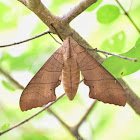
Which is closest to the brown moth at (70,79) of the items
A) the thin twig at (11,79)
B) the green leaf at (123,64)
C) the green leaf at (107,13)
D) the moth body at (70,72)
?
the moth body at (70,72)

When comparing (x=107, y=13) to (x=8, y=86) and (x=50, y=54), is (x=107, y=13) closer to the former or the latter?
(x=50, y=54)

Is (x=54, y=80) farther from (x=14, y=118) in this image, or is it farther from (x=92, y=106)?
(x=14, y=118)

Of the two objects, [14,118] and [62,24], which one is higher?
[62,24]

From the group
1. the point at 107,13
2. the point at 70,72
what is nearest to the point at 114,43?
the point at 107,13

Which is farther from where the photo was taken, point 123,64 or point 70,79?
point 70,79

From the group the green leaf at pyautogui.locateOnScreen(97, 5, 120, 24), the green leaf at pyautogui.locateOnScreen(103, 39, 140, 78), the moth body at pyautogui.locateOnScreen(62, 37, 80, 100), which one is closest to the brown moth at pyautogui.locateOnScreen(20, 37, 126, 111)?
the moth body at pyautogui.locateOnScreen(62, 37, 80, 100)

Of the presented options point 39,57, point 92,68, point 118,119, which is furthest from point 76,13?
point 118,119

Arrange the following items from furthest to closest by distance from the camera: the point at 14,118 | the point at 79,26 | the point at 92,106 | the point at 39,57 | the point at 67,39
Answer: the point at 79,26 < the point at 14,118 < the point at 92,106 < the point at 39,57 < the point at 67,39

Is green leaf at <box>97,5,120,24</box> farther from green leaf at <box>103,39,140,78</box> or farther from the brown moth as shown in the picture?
green leaf at <box>103,39,140,78</box>
